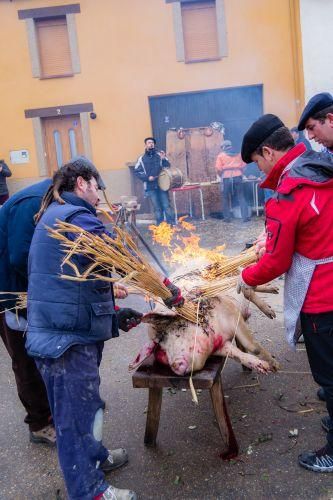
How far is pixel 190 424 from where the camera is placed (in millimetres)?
3250

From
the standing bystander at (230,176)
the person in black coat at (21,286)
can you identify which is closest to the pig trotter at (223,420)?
the person in black coat at (21,286)

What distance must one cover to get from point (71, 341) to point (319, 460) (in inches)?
62.6

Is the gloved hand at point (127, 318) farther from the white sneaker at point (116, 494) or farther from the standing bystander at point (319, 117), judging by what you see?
the standing bystander at point (319, 117)

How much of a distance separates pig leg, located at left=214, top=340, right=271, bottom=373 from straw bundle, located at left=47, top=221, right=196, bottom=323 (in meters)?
0.56

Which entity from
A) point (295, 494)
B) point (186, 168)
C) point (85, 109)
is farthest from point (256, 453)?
point (85, 109)

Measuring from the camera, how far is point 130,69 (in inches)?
488

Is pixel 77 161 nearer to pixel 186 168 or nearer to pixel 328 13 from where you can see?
pixel 186 168

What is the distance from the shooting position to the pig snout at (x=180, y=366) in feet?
8.96

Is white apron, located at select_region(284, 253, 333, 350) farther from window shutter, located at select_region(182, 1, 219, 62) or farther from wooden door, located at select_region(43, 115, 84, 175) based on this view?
wooden door, located at select_region(43, 115, 84, 175)

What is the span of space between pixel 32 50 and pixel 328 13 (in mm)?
7960

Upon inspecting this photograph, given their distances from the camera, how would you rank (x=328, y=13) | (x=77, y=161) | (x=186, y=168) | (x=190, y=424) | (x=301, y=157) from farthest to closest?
(x=186, y=168), (x=328, y=13), (x=190, y=424), (x=77, y=161), (x=301, y=157)

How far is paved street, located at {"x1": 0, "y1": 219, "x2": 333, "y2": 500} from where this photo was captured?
2.62 m

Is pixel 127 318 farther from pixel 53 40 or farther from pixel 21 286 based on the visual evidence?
pixel 53 40

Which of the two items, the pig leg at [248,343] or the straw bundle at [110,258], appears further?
the pig leg at [248,343]
